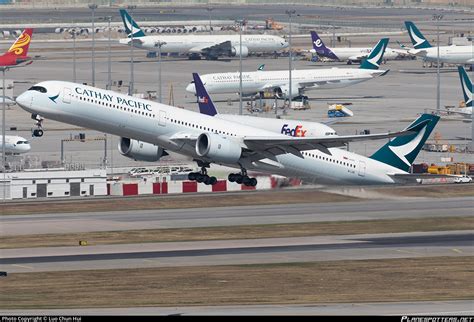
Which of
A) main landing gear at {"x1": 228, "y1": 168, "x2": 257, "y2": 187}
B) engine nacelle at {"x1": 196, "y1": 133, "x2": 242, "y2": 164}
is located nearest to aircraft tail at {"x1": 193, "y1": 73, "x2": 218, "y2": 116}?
main landing gear at {"x1": 228, "y1": 168, "x2": 257, "y2": 187}

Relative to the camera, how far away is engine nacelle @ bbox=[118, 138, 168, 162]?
85.2 metres

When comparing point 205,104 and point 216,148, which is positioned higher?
point 216,148

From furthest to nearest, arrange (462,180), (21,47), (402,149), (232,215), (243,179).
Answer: (21,47), (462,180), (402,149), (243,179), (232,215)

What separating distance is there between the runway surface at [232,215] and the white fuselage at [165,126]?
249cm

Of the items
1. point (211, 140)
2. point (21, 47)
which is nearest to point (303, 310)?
point (211, 140)

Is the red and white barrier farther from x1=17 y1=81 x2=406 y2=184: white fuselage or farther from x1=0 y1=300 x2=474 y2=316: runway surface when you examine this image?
x1=0 y1=300 x2=474 y2=316: runway surface

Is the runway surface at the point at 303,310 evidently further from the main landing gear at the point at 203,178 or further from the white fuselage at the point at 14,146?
the white fuselage at the point at 14,146

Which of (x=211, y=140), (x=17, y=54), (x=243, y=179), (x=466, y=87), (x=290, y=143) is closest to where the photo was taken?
(x=211, y=140)

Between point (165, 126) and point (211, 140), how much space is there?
3073mm

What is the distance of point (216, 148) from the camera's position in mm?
83000

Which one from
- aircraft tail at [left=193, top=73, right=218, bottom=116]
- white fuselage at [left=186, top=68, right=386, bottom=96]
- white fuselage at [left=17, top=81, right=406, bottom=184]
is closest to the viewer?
white fuselage at [left=17, top=81, right=406, bottom=184]

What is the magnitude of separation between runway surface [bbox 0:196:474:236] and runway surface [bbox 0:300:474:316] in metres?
25.8

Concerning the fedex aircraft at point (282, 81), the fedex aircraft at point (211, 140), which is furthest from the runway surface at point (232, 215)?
the fedex aircraft at point (282, 81)

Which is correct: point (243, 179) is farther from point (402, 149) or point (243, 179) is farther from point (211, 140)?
point (402, 149)
